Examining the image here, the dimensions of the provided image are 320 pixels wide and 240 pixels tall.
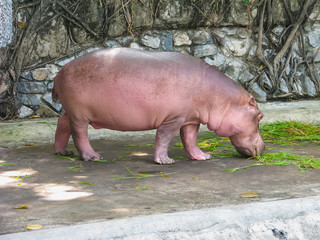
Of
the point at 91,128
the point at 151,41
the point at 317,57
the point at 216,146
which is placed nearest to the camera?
the point at 216,146

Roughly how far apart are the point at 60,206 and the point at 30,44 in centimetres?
408

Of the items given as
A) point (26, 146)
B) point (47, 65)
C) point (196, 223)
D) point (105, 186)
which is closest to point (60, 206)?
point (105, 186)

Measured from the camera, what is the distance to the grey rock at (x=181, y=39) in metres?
7.35

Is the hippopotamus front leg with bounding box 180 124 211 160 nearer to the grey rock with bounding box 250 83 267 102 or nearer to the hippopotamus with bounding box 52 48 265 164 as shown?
the hippopotamus with bounding box 52 48 265 164

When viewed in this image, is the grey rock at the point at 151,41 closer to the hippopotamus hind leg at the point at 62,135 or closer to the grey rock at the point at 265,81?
the grey rock at the point at 265,81

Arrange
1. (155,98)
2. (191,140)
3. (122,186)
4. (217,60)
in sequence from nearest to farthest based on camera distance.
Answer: (122,186) < (155,98) < (191,140) < (217,60)

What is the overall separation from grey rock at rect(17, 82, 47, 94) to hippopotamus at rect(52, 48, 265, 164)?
2.22m

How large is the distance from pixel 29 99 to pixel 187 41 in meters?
2.31

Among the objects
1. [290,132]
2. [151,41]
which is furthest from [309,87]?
[151,41]

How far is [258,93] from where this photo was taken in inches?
298

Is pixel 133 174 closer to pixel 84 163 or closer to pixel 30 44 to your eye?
pixel 84 163

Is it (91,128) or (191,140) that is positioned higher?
(191,140)

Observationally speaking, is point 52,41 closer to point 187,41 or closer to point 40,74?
point 40,74

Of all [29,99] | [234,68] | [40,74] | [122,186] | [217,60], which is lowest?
[29,99]
